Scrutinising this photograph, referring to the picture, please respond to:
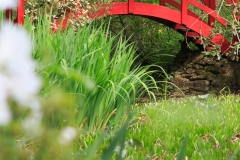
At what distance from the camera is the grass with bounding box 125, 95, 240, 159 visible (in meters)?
2.62

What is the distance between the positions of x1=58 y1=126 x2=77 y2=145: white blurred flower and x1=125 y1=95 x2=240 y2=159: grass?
1947 millimetres

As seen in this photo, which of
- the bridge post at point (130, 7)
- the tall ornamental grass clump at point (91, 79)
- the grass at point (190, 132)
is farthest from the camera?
the bridge post at point (130, 7)

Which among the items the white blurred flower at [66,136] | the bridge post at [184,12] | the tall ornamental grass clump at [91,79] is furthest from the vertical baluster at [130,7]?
the white blurred flower at [66,136]

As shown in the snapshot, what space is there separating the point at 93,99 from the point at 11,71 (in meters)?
2.69

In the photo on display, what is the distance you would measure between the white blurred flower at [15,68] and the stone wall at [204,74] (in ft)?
33.8

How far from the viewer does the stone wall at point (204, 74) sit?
1076 centimetres

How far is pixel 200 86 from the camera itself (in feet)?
35.8

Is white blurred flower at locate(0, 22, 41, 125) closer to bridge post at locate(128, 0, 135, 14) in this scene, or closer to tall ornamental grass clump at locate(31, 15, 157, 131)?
tall ornamental grass clump at locate(31, 15, 157, 131)

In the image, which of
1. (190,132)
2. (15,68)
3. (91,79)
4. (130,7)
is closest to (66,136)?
(15,68)

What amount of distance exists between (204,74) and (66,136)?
35.2 ft

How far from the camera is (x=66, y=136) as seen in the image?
407 millimetres

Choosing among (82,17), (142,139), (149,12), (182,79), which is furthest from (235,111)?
(182,79)

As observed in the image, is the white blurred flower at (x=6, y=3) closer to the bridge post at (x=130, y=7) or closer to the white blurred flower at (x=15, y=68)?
the white blurred flower at (x=15, y=68)

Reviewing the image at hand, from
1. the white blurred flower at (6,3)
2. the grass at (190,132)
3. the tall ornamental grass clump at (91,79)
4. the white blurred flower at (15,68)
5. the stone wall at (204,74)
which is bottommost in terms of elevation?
the stone wall at (204,74)
